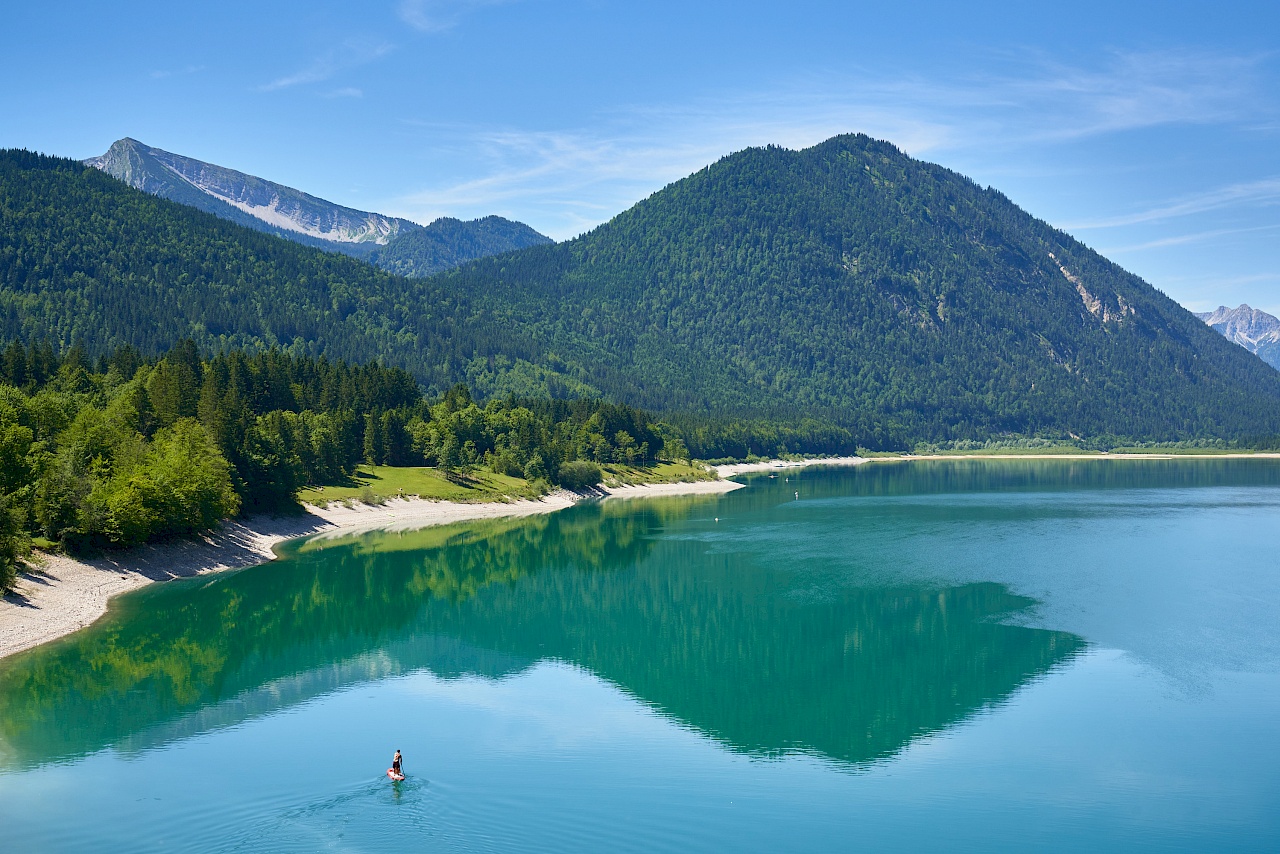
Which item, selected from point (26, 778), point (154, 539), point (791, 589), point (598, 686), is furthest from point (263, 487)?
point (26, 778)

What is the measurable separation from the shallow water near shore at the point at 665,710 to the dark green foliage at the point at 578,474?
75060 millimetres

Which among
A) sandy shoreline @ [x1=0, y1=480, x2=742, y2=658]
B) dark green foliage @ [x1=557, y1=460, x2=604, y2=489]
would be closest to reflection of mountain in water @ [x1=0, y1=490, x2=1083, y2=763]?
sandy shoreline @ [x1=0, y1=480, x2=742, y2=658]

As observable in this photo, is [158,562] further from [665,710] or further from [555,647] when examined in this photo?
[665,710]

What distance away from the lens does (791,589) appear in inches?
3438

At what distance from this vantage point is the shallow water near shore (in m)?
36.3

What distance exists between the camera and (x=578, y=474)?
178375 millimetres

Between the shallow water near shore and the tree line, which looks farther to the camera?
the tree line

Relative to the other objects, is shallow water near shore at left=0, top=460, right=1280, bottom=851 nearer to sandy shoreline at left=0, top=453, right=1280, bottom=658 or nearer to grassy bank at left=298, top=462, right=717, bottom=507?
sandy shoreline at left=0, top=453, right=1280, bottom=658

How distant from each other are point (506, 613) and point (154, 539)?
32.1m

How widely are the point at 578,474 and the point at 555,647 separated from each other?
111m

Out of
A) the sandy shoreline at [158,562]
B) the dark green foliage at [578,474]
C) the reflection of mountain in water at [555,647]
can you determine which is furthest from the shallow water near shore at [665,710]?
the dark green foliage at [578,474]

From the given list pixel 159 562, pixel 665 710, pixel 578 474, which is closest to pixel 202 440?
pixel 159 562

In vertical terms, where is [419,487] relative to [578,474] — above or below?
below

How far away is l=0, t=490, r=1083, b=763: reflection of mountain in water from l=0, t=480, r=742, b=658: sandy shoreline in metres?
2.23
